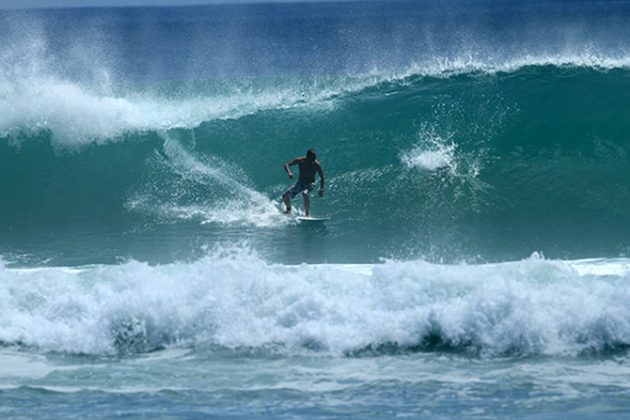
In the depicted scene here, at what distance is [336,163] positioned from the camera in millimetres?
14703

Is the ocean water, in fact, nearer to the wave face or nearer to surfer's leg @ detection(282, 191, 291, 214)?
the wave face

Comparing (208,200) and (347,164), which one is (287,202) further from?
(347,164)

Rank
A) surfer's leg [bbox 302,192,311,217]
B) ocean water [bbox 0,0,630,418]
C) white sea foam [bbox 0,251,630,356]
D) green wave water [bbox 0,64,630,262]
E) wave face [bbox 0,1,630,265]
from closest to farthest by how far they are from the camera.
Answer: 1. ocean water [bbox 0,0,630,418]
2. white sea foam [bbox 0,251,630,356]
3. wave face [bbox 0,1,630,265]
4. green wave water [bbox 0,64,630,262]
5. surfer's leg [bbox 302,192,311,217]

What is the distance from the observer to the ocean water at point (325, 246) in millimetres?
7465

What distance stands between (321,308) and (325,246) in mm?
3112

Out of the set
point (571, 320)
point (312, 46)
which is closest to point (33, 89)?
point (571, 320)

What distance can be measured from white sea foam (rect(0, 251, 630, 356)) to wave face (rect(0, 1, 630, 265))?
1.80 metres

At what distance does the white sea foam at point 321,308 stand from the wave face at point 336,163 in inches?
70.9

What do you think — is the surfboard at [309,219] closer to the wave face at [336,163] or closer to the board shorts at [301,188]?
the wave face at [336,163]

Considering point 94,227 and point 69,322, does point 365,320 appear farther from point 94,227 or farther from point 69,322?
point 94,227

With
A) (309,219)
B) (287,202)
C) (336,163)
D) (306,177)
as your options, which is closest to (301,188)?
(306,177)

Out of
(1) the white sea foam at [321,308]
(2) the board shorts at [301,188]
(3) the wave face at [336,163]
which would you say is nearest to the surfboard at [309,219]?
(3) the wave face at [336,163]

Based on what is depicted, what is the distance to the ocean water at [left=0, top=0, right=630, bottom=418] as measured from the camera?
24.5ft

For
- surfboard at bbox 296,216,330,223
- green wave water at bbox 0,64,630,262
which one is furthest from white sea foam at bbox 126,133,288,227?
surfboard at bbox 296,216,330,223
